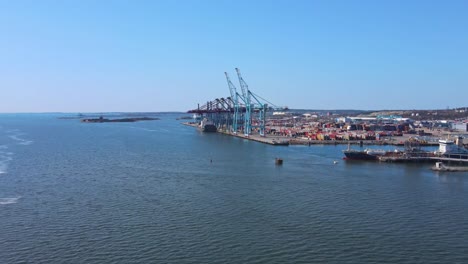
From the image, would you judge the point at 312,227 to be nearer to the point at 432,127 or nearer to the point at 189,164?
the point at 189,164

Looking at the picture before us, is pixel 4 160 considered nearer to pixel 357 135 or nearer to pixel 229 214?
pixel 229 214

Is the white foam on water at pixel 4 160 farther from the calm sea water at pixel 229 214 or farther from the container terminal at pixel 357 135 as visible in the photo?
the container terminal at pixel 357 135

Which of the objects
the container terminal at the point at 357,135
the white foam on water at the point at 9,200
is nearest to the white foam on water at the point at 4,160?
the white foam on water at the point at 9,200

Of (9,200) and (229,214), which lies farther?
(9,200)

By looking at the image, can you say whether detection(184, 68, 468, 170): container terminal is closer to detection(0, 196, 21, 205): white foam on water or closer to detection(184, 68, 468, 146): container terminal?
detection(184, 68, 468, 146): container terminal

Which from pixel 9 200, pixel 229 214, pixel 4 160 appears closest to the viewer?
pixel 229 214

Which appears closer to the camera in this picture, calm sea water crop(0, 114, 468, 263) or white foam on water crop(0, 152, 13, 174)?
calm sea water crop(0, 114, 468, 263)

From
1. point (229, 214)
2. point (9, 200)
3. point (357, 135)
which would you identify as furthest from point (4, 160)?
point (357, 135)

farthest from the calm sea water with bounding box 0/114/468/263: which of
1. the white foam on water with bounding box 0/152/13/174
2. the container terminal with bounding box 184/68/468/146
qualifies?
the container terminal with bounding box 184/68/468/146
